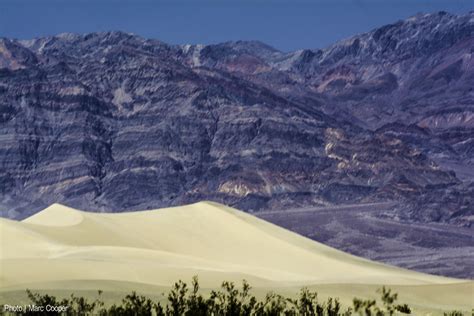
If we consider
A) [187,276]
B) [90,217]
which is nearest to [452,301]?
[187,276]

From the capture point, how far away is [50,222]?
104 meters

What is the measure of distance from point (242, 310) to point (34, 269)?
31.3 meters

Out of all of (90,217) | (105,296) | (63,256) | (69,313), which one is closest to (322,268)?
(90,217)

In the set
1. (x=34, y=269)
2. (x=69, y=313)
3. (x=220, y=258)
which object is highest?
(x=220, y=258)

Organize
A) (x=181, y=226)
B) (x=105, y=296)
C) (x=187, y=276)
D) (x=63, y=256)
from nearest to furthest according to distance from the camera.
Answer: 1. (x=105, y=296)
2. (x=187, y=276)
3. (x=63, y=256)
4. (x=181, y=226)

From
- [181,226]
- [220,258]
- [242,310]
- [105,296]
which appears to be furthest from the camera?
[181,226]

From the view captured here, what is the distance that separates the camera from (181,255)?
91.3 metres

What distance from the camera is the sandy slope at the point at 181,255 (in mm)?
63625

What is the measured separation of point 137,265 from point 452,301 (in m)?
21.3

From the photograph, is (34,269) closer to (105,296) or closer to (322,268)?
(105,296)

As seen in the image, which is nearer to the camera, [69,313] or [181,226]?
[69,313]

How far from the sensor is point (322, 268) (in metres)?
103

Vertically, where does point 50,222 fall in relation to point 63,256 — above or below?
above

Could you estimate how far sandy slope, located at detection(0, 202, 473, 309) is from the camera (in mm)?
63625
